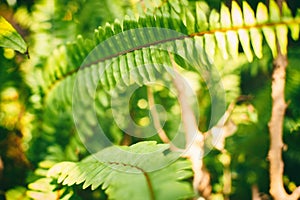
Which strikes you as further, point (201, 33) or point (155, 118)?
point (155, 118)

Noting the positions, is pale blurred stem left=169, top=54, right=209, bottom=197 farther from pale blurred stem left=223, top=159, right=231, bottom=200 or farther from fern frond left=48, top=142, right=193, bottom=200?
fern frond left=48, top=142, right=193, bottom=200

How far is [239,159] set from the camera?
1014 millimetres

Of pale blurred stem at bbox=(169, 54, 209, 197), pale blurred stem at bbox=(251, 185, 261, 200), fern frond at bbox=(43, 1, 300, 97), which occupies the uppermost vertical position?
fern frond at bbox=(43, 1, 300, 97)

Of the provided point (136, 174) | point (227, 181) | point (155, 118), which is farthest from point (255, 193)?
point (136, 174)

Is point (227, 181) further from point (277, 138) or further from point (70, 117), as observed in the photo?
point (70, 117)

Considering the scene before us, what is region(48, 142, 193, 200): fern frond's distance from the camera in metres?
0.51

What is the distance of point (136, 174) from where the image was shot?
0.57 metres

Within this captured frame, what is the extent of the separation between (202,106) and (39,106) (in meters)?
Answer: 0.44

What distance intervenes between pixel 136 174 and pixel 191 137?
370 mm

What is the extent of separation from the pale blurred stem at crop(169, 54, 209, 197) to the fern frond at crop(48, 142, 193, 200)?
25cm

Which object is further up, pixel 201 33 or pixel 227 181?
pixel 201 33

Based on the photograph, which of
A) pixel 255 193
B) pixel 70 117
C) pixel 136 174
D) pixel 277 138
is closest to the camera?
pixel 136 174

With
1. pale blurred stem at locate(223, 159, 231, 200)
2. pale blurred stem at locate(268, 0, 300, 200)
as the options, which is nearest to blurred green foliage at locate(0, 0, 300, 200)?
pale blurred stem at locate(223, 159, 231, 200)

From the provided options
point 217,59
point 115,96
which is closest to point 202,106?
point 217,59
